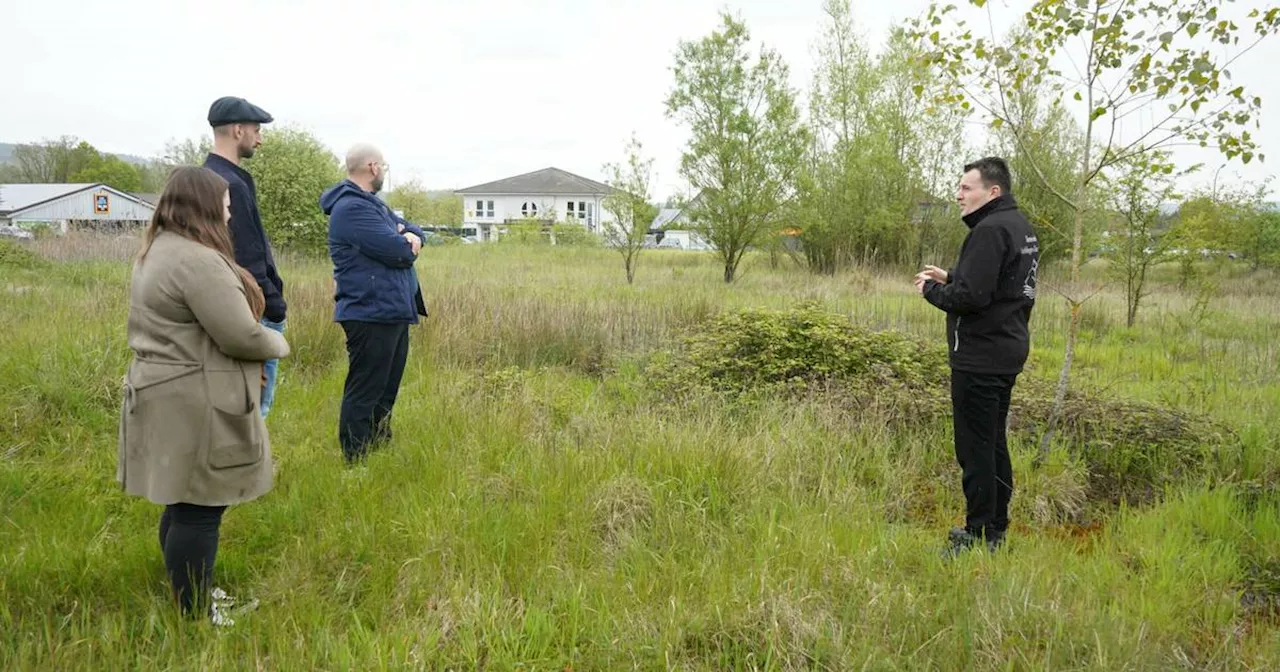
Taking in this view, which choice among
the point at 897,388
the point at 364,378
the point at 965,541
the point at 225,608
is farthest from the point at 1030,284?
the point at 225,608

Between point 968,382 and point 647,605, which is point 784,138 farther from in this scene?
point 647,605

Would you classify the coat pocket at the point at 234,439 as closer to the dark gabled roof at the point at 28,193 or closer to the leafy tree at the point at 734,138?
the leafy tree at the point at 734,138

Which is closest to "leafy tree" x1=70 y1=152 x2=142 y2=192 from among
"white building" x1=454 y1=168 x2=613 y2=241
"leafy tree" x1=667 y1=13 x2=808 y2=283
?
"white building" x1=454 y1=168 x2=613 y2=241

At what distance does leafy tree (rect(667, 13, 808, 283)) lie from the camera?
19.4 metres

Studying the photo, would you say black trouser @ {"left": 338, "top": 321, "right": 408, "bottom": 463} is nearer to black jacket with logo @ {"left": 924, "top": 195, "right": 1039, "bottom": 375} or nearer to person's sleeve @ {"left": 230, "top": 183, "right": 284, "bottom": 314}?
person's sleeve @ {"left": 230, "top": 183, "right": 284, "bottom": 314}

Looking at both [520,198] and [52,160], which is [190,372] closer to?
[520,198]

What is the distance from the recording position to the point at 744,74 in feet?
63.9

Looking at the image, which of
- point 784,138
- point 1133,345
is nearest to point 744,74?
point 784,138

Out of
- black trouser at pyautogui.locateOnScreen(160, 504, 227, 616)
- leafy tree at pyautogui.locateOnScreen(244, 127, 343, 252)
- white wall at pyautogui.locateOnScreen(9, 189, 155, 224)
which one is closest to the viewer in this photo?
black trouser at pyautogui.locateOnScreen(160, 504, 227, 616)

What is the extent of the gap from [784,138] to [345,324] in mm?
17219

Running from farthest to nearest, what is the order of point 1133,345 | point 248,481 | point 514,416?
1. point 1133,345
2. point 514,416
3. point 248,481

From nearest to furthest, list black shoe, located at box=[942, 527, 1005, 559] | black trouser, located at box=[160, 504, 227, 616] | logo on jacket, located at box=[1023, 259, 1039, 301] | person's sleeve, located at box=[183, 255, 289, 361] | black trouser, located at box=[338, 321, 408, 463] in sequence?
person's sleeve, located at box=[183, 255, 289, 361] → black trouser, located at box=[160, 504, 227, 616] → black shoe, located at box=[942, 527, 1005, 559] → logo on jacket, located at box=[1023, 259, 1039, 301] → black trouser, located at box=[338, 321, 408, 463]

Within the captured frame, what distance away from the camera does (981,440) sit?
3.65m

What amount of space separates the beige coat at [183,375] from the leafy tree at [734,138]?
57.7 feet
